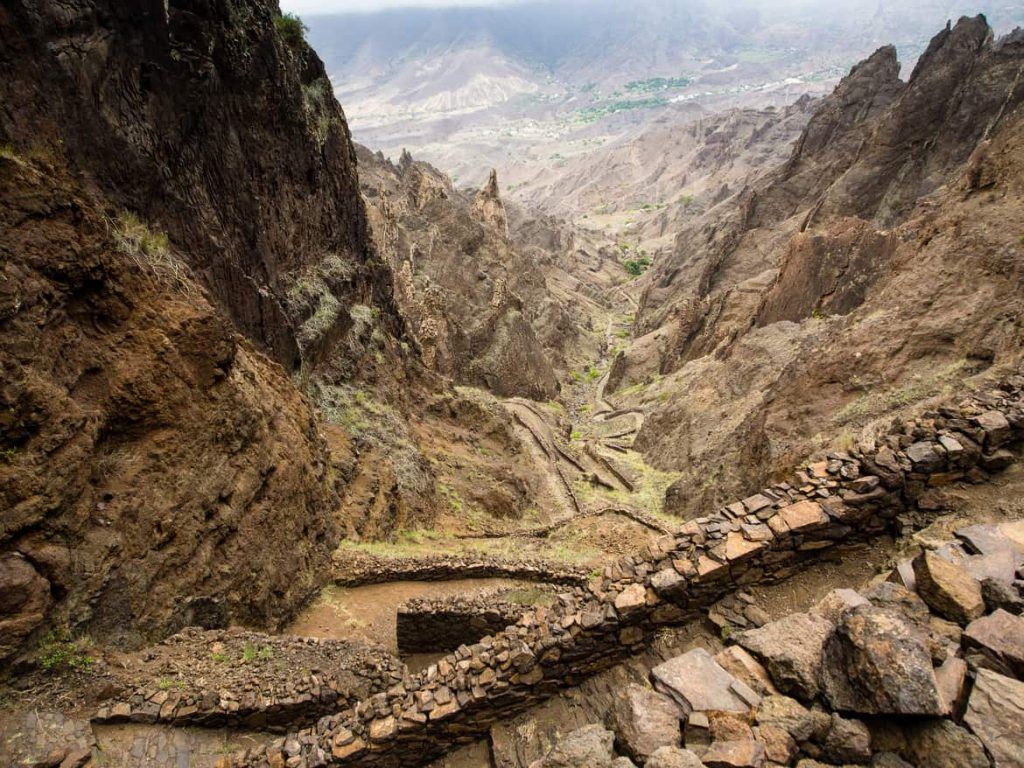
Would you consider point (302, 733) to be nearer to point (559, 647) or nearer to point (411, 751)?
point (411, 751)

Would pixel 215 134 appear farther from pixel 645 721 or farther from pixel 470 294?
pixel 470 294

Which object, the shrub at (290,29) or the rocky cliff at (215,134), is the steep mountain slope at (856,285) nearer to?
the rocky cliff at (215,134)

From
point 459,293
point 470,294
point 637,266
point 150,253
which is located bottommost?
point 637,266

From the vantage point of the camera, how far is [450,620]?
9.67 metres

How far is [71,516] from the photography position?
636 centimetres

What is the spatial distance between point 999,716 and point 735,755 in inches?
64.2

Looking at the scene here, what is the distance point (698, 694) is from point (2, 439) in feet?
24.7

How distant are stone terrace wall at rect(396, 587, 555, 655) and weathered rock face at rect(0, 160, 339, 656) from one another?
7.55 feet

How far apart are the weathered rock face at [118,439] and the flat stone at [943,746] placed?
835 centimetres

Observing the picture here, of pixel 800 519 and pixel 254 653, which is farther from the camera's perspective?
pixel 254 653

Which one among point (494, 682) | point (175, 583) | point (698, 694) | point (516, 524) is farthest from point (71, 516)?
point (516, 524)

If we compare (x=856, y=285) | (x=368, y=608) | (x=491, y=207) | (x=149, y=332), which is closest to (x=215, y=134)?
(x=149, y=332)

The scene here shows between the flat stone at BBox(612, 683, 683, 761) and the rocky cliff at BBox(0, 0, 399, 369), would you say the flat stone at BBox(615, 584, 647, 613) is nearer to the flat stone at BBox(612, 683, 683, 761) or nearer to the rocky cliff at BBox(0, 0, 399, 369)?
the flat stone at BBox(612, 683, 683, 761)

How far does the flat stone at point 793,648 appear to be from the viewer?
4227mm
